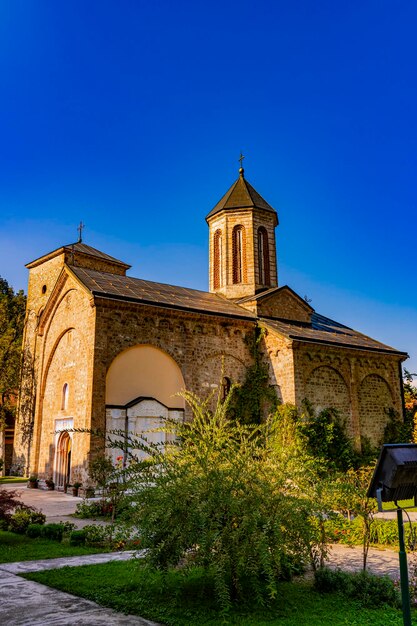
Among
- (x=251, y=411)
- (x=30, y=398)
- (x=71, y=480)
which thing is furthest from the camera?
(x=30, y=398)

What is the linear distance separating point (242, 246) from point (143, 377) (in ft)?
34.4

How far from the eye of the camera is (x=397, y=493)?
5016 mm

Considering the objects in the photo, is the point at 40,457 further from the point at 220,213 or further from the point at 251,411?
the point at 220,213

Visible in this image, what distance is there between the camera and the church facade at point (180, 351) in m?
18.1

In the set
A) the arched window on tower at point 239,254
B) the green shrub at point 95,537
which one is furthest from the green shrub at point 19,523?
the arched window on tower at point 239,254

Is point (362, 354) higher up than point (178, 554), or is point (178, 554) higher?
point (362, 354)

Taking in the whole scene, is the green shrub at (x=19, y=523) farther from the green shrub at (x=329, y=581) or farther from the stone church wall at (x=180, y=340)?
the green shrub at (x=329, y=581)

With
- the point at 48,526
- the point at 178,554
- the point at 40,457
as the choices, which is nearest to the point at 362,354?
the point at 40,457

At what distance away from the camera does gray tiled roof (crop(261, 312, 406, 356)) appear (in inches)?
864

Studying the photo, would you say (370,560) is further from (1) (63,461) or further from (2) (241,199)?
(2) (241,199)

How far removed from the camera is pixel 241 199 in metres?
27.2

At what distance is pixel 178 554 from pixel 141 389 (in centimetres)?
1249

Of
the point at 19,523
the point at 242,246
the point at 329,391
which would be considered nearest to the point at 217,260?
the point at 242,246

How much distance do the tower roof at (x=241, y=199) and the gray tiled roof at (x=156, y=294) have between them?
4.89 metres
